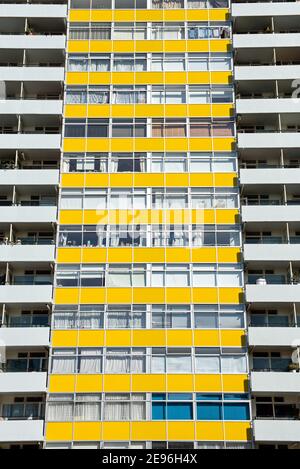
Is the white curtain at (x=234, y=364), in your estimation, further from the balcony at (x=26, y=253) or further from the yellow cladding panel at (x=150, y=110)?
the yellow cladding panel at (x=150, y=110)

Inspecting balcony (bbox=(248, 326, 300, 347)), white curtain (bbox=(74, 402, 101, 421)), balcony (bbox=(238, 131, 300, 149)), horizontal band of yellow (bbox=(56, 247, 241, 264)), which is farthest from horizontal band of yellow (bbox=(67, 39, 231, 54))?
white curtain (bbox=(74, 402, 101, 421))

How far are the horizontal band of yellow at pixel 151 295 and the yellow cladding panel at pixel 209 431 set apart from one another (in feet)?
21.3

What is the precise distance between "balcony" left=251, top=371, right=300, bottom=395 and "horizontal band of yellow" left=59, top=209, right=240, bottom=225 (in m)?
9.03

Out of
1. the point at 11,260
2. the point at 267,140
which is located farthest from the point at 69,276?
the point at 267,140

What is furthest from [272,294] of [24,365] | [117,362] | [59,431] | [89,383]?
[24,365]

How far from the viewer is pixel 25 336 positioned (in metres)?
38.2

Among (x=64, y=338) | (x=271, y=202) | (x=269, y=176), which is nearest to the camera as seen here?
(x=64, y=338)

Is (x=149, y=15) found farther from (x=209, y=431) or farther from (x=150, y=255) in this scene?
(x=209, y=431)

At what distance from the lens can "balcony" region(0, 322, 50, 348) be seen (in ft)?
125

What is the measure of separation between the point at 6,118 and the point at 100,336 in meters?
15.0

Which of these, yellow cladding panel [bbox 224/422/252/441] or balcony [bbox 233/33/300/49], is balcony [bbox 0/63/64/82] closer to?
balcony [bbox 233/33/300/49]

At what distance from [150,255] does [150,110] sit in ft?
31.1

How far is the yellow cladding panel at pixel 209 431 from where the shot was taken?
118 feet
